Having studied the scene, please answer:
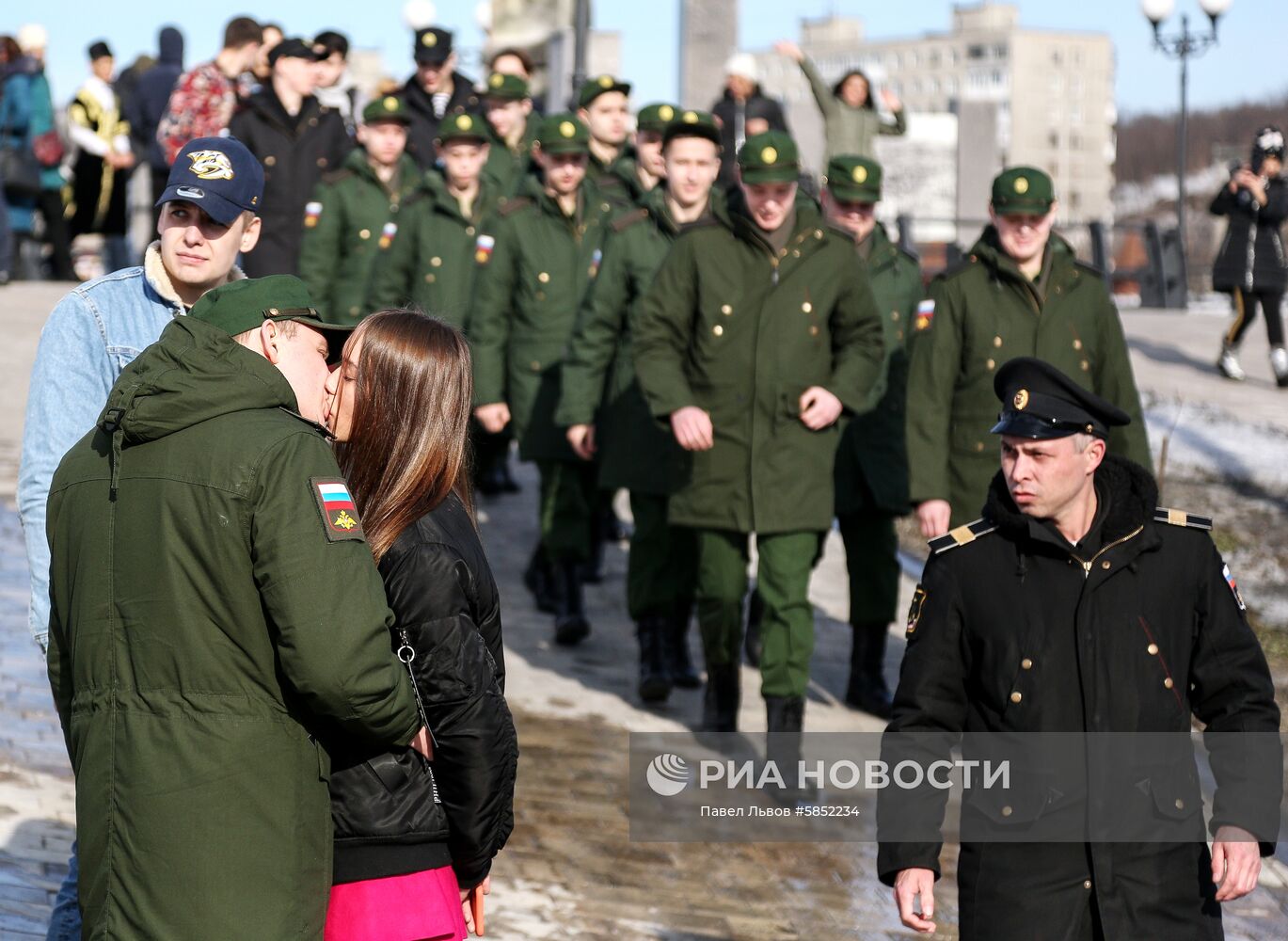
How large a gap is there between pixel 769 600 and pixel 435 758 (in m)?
3.68

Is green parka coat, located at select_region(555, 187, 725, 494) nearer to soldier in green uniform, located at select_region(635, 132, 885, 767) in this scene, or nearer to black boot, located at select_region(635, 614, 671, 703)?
black boot, located at select_region(635, 614, 671, 703)

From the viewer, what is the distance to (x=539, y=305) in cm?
966

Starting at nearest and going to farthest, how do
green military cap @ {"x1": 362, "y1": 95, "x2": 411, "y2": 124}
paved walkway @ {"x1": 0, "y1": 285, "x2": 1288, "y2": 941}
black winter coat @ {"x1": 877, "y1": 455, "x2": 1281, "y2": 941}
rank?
black winter coat @ {"x1": 877, "y1": 455, "x2": 1281, "y2": 941}, paved walkway @ {"x1": 0, "y1": 285, "x2": 1288, "y2": 941}, green military cap @ {"x1": 362, "y1": 95, "x2": 411, "y2": 124}

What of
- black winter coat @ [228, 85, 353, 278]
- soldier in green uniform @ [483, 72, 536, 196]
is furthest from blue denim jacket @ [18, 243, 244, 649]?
black winter coat @ [228, 85, 353, 278]

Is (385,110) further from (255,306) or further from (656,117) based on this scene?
(255,306)

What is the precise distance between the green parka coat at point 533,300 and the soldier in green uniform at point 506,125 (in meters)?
1.41

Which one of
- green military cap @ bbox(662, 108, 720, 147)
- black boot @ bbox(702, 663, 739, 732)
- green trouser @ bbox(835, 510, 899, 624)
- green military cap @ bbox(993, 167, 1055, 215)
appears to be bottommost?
black boot @ bbox(702, 663, 739, 732)

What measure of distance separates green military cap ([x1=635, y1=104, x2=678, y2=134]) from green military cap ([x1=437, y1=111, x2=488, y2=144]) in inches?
35.4

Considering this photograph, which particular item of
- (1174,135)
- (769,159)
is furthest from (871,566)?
(1174,135)

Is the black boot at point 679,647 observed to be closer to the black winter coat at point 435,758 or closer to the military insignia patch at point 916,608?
the military insignia patch at point 916,608

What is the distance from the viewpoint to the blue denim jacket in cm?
432

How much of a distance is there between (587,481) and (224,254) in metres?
5.13

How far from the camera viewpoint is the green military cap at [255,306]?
11.5 ft

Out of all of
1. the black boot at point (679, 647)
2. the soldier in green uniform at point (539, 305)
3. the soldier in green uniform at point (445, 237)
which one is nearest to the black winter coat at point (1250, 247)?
the soldier in green uniform at point (445, 237)
